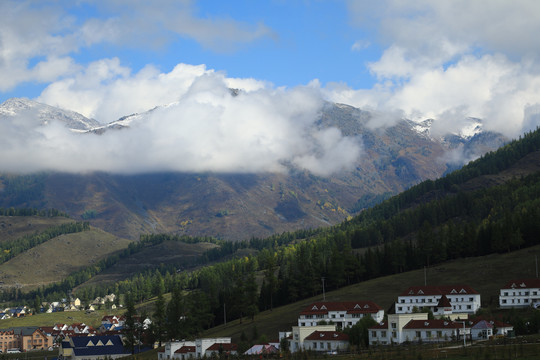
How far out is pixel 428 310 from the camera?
458 feet

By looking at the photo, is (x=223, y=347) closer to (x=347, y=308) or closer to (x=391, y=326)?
(x=347, y=308)

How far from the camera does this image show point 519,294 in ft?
470

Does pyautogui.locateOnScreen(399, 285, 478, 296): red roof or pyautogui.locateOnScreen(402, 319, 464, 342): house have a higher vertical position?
pyautogui.locateOnScreen(399, 285, 478, 296): red roof

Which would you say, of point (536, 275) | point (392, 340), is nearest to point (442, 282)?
point (536, 275)

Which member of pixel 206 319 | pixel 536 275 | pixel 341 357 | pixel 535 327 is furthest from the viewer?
pixel 206 319

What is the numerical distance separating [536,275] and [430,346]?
209 feet

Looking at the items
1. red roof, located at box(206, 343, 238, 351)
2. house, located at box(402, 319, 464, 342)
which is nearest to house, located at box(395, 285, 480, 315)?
house, located at box(402, 319, 464, 342)

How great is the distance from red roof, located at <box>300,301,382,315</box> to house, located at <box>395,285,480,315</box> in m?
7.12

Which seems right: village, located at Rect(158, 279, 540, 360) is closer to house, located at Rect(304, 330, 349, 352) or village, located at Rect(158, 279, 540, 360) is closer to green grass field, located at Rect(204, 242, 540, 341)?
house, located at Rect(304, 330, 349, 352)

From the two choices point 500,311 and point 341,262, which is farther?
point 341,262

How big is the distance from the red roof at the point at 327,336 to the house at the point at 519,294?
123 ft

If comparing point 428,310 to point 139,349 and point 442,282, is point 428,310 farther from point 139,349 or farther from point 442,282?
point 139,349

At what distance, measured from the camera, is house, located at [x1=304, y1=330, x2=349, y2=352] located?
401 ft

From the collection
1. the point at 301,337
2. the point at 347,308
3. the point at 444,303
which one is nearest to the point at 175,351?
the point at 301,337
